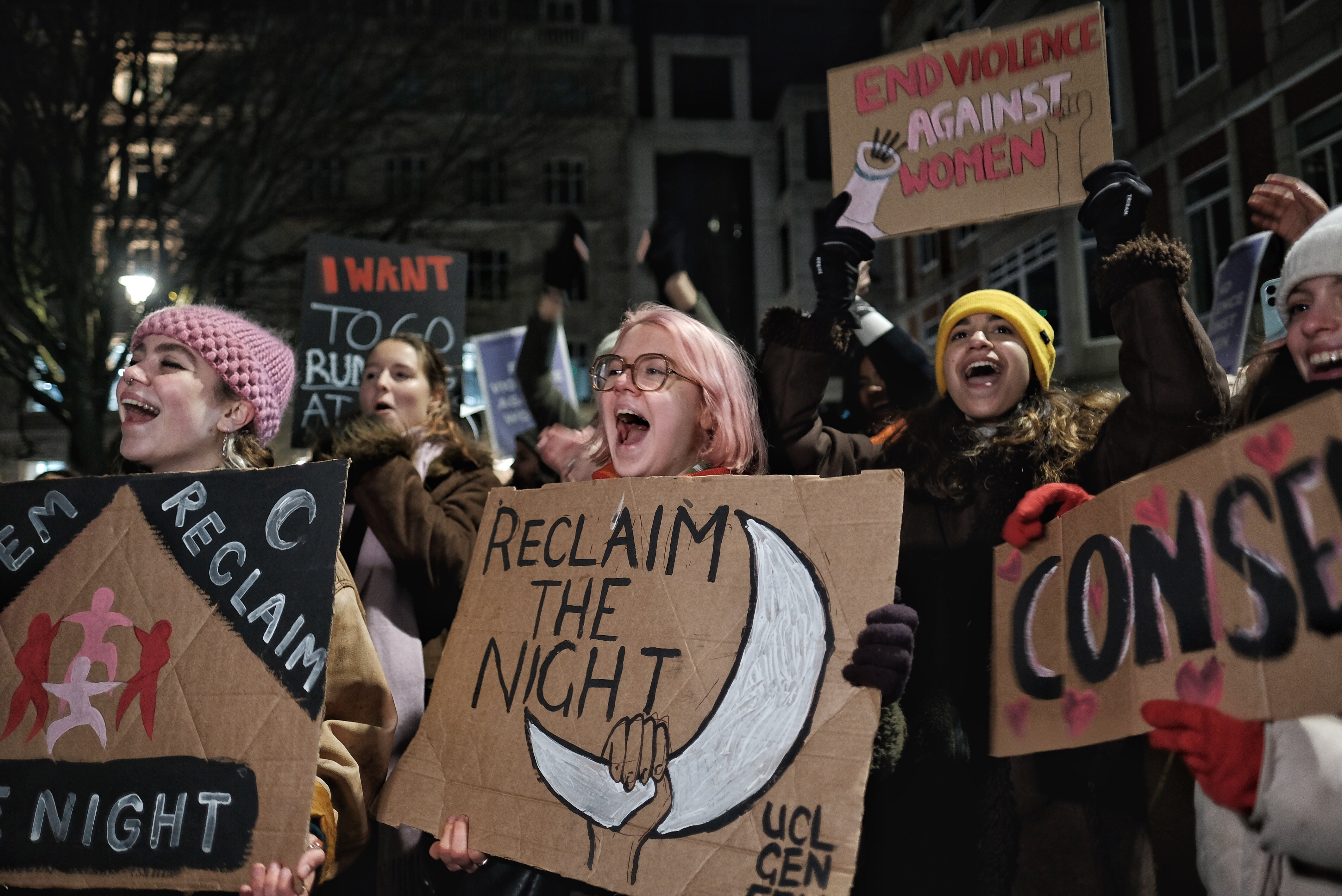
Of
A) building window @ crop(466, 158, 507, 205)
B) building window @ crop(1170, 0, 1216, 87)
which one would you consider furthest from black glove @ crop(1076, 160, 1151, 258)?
building window @ crop(466, 158, 507, 205)

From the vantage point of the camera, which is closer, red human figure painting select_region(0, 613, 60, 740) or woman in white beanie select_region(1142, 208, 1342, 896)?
woman in white beanie select_region(1142, 208, 1342, 896)

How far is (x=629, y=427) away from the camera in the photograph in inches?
80.0

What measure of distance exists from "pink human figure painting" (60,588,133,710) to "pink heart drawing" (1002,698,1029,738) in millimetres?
1594

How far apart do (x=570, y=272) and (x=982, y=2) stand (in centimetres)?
1115

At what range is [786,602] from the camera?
1.53 meters

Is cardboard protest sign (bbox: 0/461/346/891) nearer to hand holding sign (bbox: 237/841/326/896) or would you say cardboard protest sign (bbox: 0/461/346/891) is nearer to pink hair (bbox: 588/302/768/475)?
hand holding sign (bbox: 237/841/326/896)

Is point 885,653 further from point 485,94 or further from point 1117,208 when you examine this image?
point 485,94

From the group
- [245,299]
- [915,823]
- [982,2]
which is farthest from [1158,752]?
[982,2]

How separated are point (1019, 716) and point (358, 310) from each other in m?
3.39

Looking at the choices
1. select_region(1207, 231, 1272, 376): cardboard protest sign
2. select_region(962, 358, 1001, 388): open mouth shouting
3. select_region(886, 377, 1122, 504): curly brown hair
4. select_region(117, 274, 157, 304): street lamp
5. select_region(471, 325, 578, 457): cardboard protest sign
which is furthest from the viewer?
select_region(117, 274, 157, 304): street lamp

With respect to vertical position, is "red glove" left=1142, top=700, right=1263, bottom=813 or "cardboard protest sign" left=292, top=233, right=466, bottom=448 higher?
"cardboard protest sign" left=292, top=233, right=466, bottom=448

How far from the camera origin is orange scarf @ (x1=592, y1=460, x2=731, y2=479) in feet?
5.86

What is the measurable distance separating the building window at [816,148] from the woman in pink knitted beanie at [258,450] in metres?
16.1

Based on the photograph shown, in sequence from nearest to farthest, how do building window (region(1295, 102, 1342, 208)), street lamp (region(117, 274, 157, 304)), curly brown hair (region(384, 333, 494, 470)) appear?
1. curly brown hair (region(384, 333, 494, 470))
2. building window (region(1295, 102, 1342, 208))
3. street lamp (region(117, 274, 157, 304))
